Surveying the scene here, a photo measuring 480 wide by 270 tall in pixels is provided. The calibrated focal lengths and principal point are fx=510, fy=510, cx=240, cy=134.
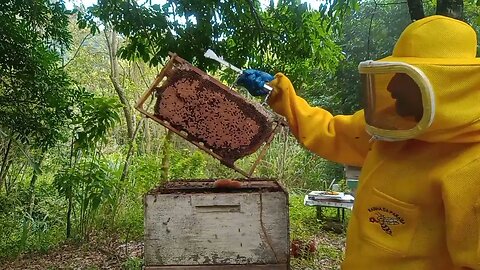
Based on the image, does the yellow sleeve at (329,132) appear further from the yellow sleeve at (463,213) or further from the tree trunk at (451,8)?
the tree trunk at (451,8)

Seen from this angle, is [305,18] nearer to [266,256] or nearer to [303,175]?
[266,256]

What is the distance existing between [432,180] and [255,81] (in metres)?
0.73

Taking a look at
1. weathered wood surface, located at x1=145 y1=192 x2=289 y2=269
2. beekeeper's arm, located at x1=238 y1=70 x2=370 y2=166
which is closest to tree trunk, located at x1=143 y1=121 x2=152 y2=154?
weathered wood surface, located at x1=145 y1=192 x2=289 y2=269

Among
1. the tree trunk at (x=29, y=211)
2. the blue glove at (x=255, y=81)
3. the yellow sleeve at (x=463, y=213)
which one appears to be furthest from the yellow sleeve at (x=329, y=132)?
the tree trunk at (x=29, y=211)

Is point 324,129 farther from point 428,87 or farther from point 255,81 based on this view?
point 428,87

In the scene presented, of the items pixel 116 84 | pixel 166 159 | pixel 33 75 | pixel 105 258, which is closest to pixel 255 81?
pixel 33 75

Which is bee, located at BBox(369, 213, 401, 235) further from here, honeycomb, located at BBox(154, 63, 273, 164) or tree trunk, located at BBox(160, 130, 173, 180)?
tree trunk, located at BBox(160, 130, 173, 180)

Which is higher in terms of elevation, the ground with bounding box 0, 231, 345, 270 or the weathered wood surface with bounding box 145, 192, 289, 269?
the weathered wood surface with bounding box 145, 192, 289, 269

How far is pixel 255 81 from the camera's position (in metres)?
1.69

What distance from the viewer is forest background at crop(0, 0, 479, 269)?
2740mm

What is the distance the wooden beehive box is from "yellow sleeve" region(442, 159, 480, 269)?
93cm

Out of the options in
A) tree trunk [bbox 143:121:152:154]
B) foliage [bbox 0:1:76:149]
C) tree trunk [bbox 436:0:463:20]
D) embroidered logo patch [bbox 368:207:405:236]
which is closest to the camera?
embroidered logo patch [bbox 368:207:405:236]

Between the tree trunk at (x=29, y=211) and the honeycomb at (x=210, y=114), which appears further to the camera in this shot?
the tree trunk at (x=29, y=211)

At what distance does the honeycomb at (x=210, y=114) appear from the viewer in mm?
1972
